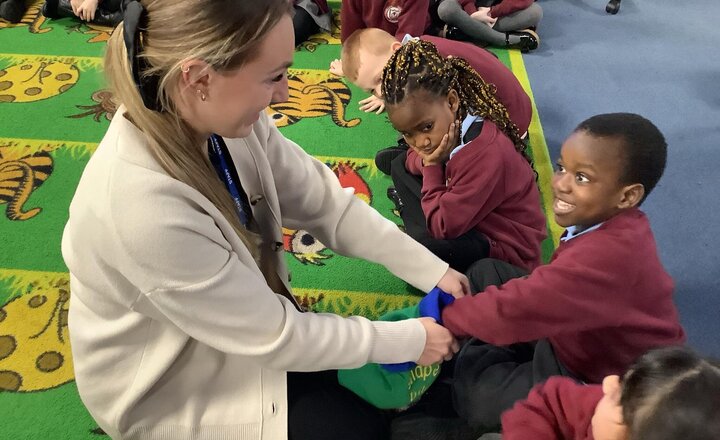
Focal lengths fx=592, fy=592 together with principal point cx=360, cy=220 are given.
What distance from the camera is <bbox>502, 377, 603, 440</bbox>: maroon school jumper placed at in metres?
0.83

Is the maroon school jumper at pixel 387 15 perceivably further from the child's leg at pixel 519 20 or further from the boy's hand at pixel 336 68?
the child's leg at pixel 519 20

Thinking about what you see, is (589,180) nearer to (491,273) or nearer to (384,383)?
(491,273)

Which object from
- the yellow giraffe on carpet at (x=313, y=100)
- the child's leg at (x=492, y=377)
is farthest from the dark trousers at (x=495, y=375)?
the yellow giraffe on carpet at (x=313, y=100)

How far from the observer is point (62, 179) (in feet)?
5.88

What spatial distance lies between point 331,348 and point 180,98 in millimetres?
435

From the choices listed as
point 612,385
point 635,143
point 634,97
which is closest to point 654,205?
point 634,97

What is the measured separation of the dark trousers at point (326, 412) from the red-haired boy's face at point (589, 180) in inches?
20.4

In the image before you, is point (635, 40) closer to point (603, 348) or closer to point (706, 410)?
point (603, 348)

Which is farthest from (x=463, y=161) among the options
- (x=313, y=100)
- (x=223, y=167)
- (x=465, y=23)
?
(x=465, y=23)

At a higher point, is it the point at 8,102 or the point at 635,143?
the point at 635,143

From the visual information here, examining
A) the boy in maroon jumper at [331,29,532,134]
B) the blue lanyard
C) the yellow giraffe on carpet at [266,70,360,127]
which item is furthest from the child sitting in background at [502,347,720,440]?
the yellow giraffe on carpet at [266,70,360,127]

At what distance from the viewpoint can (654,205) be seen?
182 centimetres

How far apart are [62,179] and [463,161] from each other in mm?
1212

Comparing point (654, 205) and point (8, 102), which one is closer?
point (654, 205)
